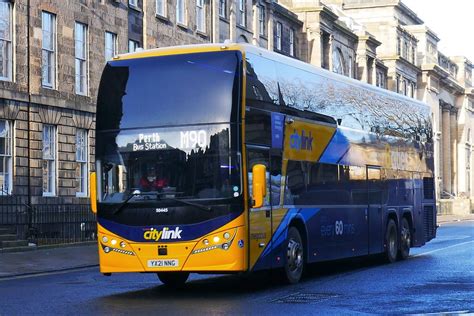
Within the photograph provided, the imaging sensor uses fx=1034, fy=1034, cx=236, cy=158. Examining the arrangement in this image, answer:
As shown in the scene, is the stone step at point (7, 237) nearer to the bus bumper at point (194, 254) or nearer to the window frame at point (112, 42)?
the window frame at point (112, 42)

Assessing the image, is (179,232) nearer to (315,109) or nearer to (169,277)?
(169,277)

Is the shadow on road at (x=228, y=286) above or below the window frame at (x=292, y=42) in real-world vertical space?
below

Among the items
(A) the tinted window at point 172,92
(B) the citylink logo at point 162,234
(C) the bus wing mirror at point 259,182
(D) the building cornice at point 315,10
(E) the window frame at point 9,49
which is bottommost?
(B) the citylink logo at point 162,234

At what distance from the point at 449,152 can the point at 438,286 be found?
315ft

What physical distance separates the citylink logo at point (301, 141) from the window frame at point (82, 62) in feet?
60.7

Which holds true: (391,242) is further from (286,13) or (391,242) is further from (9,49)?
(286,13)

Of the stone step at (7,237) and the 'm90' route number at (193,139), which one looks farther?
the stone step at (7,237)

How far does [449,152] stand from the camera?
11062 centimetres

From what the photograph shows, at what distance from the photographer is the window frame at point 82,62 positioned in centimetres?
3497

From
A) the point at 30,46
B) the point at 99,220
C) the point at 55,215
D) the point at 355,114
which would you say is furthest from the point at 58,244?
the point at 99,220

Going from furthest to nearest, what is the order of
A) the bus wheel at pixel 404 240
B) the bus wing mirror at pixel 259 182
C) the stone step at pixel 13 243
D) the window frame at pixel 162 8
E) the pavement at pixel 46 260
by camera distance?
the window frame at pixel 162 8 → the stone step at pixel 13 243 → the bus wheel at pixel 404 240 → the pavement at pixel 46 260 → the bus wing mirror at pixel 259 182

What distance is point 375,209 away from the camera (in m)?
21.6

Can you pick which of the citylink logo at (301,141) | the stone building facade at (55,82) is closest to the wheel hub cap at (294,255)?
the citylink logo at (301,141)

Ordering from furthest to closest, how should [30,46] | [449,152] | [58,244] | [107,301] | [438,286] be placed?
[449,152]
[30,46]
[58,244]
[438,286]
[107,301]
